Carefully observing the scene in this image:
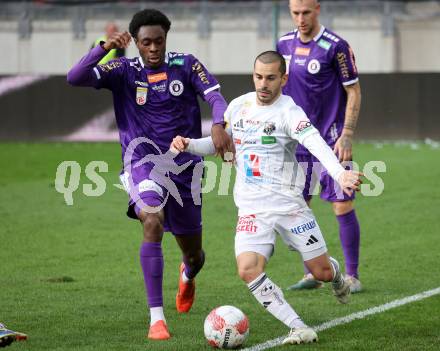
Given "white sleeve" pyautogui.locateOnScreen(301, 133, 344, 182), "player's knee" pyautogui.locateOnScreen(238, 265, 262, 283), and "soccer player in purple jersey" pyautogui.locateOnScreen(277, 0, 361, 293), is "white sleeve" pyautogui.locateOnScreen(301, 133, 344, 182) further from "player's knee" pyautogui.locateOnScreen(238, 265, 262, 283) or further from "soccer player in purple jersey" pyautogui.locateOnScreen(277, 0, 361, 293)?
"soccer player in purple jersey" pyautogui.locateOnScreen(277, 0, 361, 293)

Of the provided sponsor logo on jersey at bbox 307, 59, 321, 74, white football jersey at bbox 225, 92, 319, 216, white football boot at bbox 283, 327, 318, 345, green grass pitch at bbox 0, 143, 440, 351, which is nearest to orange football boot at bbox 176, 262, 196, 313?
green grass pitch at bbox 0, 143, 440, 351

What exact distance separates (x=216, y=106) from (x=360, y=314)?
1.78 m

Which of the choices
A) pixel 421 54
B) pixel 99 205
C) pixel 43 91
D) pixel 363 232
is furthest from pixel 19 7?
pixel 363 232

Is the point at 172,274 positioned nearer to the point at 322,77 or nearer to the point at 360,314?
the point at 322,77

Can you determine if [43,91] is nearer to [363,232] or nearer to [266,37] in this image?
[363,232]

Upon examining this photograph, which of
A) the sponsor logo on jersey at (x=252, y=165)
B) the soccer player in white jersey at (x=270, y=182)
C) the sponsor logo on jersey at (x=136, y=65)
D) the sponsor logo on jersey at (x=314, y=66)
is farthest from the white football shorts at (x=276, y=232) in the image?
the sponsor logo on jersey at (x=314, y=66)

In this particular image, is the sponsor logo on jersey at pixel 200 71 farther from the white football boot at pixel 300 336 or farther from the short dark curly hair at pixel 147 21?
the white football boot at pixel 300 336

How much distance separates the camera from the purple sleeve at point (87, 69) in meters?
7.33

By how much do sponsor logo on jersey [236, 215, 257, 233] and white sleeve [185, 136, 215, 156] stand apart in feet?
1.64

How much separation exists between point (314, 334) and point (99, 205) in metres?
8.47

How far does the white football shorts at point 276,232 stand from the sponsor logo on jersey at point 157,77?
126cm

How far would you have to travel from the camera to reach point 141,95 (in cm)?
754

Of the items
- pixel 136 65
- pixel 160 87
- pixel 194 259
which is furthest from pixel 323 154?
pixel 194 259

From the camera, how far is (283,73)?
6.97 m
